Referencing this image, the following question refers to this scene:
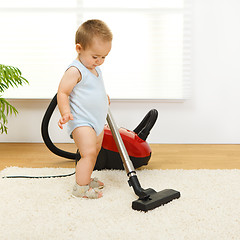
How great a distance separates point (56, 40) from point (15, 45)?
0.95ft

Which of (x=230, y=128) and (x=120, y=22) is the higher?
(x=120, y=22)

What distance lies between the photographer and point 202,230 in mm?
1225

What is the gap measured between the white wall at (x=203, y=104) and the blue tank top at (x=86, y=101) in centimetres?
114

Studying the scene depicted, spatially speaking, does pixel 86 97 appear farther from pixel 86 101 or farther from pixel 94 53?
pixel 94 53

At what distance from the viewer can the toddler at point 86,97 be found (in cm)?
148

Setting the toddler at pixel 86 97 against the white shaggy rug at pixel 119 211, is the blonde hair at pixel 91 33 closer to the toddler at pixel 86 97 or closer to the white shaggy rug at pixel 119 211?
the toddler at pixel 86 97

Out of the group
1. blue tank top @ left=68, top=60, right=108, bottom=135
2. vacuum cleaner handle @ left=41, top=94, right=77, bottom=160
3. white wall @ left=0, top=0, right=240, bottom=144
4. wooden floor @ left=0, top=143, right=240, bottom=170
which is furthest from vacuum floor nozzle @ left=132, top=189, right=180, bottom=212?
white wall @ left=0, top=0, right=240, bottom=144

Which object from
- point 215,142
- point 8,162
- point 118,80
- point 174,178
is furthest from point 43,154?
point 215,142

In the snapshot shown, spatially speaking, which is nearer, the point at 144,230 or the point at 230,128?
the point at 144,230

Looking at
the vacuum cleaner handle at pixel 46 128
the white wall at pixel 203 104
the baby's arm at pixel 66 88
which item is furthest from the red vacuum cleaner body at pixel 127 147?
the white wall at pixel 203 104

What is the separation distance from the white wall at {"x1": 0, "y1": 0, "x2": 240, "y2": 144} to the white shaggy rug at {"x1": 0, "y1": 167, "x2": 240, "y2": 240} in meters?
0.90

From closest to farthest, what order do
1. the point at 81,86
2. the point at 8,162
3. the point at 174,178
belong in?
the point at 81,86
the point at 174,178
the point at 8,162

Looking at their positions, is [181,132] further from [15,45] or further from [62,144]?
[15,45]

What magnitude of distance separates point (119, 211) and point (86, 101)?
0.46m
